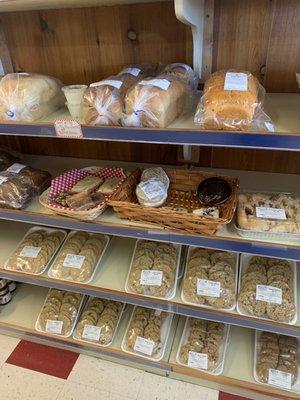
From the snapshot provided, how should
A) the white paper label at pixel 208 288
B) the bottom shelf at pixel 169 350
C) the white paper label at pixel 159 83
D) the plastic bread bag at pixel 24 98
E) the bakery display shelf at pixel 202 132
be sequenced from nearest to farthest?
the bakery display shelf at pixel 202 132 → the white paper label at pixel 159 83 → the plastic bread bag at pixel 24 98 → the white paper label at pixel 208 288 → the bottom shelf at pixel 169 350

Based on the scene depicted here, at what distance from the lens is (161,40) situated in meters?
1.29

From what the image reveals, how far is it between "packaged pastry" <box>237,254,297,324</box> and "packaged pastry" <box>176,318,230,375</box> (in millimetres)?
315

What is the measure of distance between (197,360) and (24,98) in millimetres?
1287

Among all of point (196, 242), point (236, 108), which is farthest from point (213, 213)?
point (236, 108)

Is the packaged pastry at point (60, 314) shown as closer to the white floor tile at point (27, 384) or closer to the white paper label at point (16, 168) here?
the white floor tile at point (27, 384)

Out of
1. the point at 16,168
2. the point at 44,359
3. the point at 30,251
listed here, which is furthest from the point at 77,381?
the point at 16,168

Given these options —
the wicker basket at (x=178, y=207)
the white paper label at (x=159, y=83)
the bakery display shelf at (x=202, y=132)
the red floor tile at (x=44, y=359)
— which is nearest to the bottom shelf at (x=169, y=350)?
the red floor tile at (x=44, y=359)

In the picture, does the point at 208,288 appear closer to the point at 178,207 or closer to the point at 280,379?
the point at 178,207

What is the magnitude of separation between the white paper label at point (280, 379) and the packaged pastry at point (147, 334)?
472 mm

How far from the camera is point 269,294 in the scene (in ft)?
4.02

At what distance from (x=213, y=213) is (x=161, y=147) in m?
0.51

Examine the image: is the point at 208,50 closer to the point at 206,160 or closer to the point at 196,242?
the point at 206,160

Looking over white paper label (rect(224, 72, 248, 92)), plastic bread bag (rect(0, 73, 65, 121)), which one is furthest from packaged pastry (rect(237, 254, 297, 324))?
plastic bread bag (rect(0, 73, 65, 121))

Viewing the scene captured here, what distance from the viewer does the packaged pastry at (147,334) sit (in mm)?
1463
